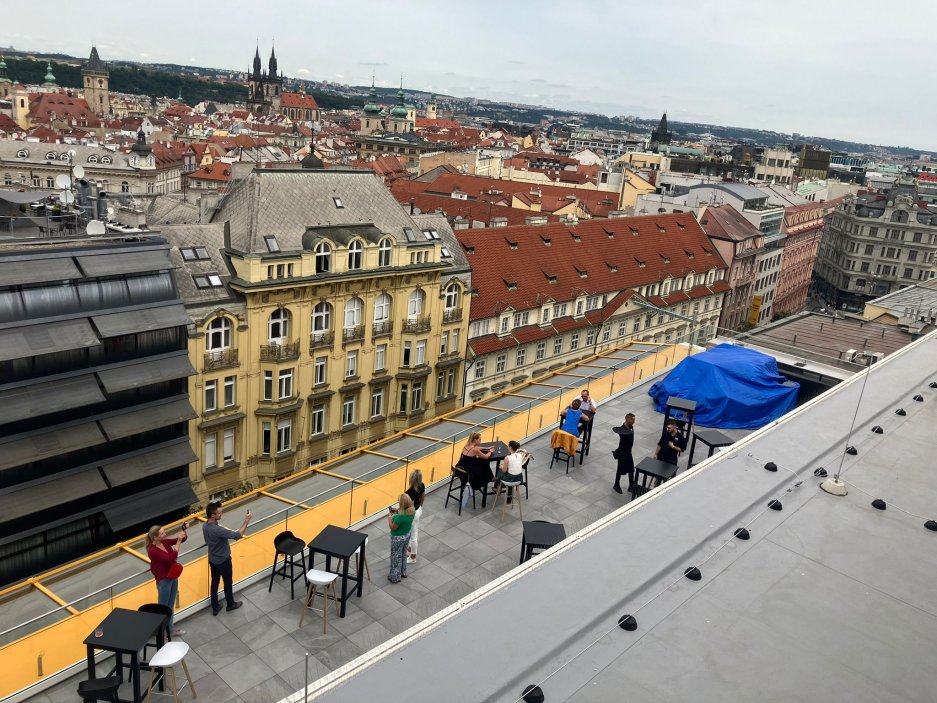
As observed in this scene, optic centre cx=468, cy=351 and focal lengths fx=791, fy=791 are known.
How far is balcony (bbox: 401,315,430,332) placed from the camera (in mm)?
45406

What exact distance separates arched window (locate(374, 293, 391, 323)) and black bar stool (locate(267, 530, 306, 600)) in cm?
2844

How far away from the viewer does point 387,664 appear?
1031 cm

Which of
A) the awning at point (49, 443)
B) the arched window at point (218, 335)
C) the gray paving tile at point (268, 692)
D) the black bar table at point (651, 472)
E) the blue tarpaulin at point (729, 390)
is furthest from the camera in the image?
the arched window at point (218, 335)

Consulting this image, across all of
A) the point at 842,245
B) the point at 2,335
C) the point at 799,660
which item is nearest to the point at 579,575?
the point at 799,660

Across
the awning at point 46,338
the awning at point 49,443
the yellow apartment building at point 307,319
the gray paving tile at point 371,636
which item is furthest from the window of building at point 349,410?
the gray paving tile at point 371,636

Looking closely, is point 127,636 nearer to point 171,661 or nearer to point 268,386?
point 171,661

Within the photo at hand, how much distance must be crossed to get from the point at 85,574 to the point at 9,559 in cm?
1577

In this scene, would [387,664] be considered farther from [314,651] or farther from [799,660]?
[799,660]

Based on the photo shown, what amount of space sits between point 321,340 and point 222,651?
28290mm

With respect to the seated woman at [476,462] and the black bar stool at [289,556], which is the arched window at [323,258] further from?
the black bar stool at [289,556]

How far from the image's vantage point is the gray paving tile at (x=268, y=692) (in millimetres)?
12441

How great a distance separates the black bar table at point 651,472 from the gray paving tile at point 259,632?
31.8 ft

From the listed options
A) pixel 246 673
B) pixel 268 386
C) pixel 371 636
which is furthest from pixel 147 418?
pixel 246 673

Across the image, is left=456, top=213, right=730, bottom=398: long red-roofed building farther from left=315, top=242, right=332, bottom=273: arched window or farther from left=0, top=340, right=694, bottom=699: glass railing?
left=0, top=340, right=694, bottom=699: glass railing
